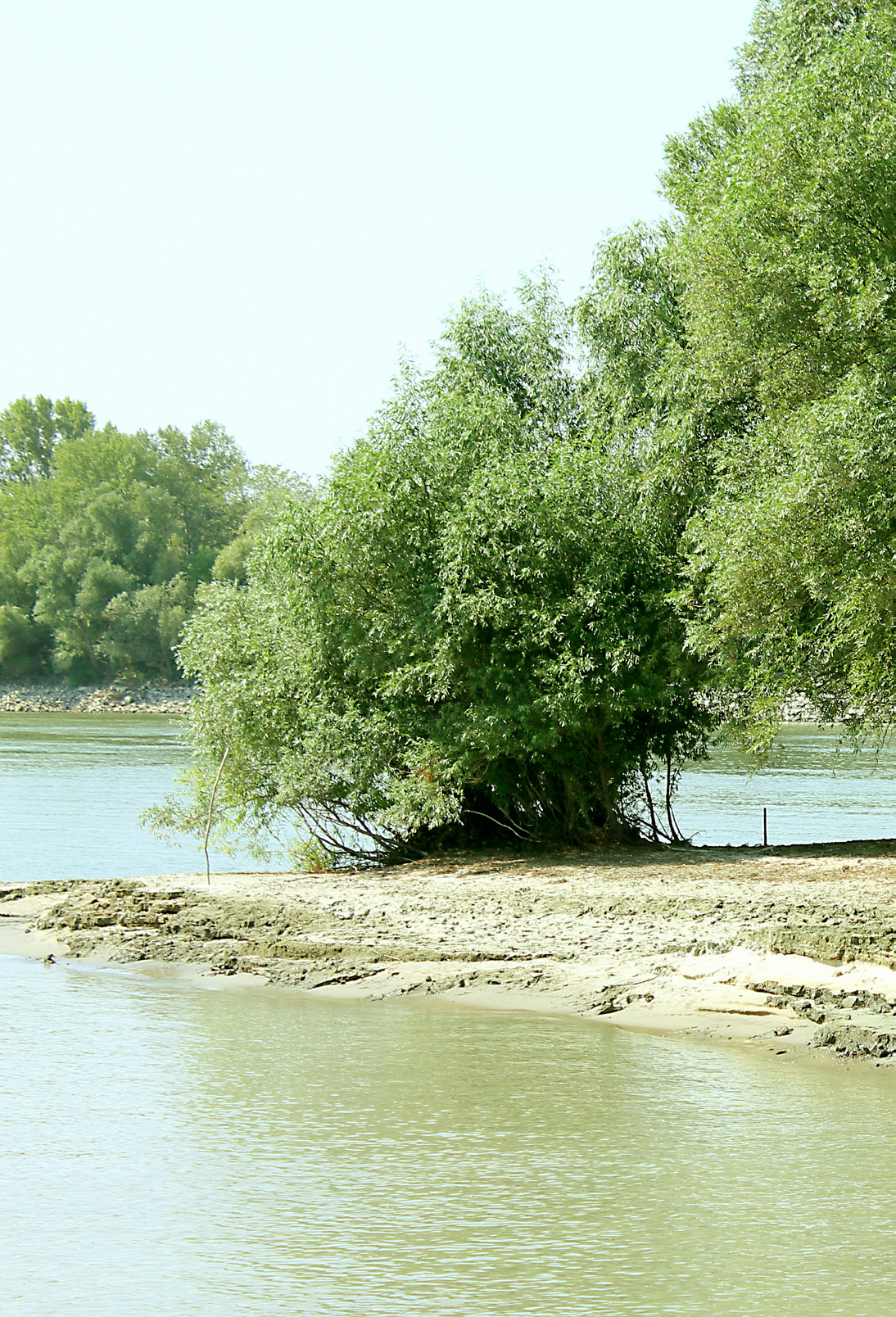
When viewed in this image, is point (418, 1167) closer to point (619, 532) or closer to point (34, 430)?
point (619, 532)

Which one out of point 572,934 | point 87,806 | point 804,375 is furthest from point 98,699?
point 572,934

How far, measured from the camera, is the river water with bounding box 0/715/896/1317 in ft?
25.1

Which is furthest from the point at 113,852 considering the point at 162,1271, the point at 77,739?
the point at 77,739

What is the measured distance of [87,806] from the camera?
119 feet

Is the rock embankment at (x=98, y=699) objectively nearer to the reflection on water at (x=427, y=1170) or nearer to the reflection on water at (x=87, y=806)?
the reflection on water at (x=87, y=806)

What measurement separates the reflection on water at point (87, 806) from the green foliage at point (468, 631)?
3994 millimetres

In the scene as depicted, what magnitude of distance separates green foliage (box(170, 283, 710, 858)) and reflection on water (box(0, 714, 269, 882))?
13.1ft

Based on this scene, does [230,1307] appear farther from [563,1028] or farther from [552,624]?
[552,624]

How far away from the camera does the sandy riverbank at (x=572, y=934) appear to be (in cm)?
1273

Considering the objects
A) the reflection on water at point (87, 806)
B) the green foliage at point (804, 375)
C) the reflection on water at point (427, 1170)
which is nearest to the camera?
the reflection on water at point (427, 1170)

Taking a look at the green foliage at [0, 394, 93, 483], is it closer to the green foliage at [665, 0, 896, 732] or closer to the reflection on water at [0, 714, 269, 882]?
the reflection on water at [0, 714, 269, 882]

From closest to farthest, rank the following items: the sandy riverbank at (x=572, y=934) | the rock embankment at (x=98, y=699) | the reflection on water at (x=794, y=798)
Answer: the sandy riverbank at (x=572, y=934)
the reflection on water at (x=794, y=798)
the rock embankment at (x=98, y=699)

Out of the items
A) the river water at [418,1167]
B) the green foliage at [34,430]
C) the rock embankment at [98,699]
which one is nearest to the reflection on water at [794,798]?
the river water at [418,1167]

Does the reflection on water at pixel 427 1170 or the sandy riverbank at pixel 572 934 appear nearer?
the reflection on water at pixel 427 1170
